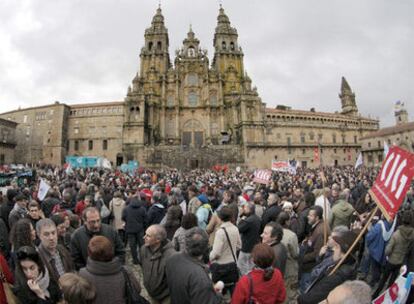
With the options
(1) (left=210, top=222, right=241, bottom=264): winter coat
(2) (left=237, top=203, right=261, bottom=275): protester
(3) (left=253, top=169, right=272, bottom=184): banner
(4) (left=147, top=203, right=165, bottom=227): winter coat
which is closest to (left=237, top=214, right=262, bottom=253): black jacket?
(2) (left=237, top=203, right=261, bottom=275): protester

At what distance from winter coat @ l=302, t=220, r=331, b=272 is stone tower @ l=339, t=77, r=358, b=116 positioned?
7857 centimetres

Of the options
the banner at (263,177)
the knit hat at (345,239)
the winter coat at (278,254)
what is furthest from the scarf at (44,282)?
the banner at (263,177)

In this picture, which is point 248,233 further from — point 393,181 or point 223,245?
point 393,181

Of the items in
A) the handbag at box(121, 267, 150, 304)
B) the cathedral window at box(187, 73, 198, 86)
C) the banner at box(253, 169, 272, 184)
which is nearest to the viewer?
the handbag at box(121, 267, 150, 304)

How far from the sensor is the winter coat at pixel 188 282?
3244 mm

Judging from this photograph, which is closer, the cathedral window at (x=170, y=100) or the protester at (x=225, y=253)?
the protester at (x=225, y=253)

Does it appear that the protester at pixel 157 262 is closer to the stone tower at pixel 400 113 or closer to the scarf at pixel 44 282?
the scarf at pixel 44 282

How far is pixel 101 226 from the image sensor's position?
497 centimetres

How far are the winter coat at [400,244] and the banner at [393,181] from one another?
2064mm

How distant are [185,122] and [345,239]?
53.6 meters

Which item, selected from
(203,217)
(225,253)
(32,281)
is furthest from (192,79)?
(32,281)

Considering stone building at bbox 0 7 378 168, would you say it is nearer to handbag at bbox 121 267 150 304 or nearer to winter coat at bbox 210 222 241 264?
winter coat at bbox 210 222 241 264

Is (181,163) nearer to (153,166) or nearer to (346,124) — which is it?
(153,166)

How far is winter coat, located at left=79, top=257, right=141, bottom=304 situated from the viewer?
3.06 metres
